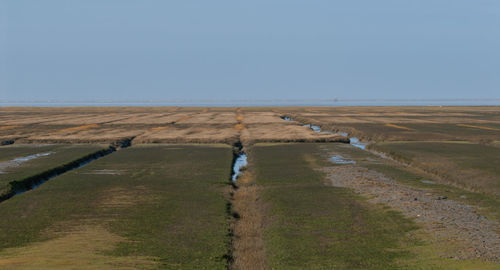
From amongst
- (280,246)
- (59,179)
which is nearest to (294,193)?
(280,246)

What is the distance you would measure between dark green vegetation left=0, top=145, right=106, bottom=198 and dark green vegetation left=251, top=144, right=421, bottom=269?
44.7 feet

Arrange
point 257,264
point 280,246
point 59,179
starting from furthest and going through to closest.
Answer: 1. point 59,179
2. point 280,246
3. point 257,264

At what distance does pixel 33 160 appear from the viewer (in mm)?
35438

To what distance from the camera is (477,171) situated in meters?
28.5

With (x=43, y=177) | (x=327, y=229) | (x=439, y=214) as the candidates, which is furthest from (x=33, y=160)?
(x=439, y=214)

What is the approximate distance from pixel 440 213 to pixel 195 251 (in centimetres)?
1011

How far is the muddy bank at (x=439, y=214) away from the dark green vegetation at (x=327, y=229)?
0.89m

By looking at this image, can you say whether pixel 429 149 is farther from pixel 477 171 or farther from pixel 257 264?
pixel 257 264

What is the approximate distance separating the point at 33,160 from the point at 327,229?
25960mm

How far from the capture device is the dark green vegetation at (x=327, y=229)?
14.6 metres

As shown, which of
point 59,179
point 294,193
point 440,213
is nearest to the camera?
point 440,213

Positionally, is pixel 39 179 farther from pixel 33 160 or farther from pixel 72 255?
pixel 72 255

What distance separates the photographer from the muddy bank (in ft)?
50.0

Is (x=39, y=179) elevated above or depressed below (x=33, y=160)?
below
